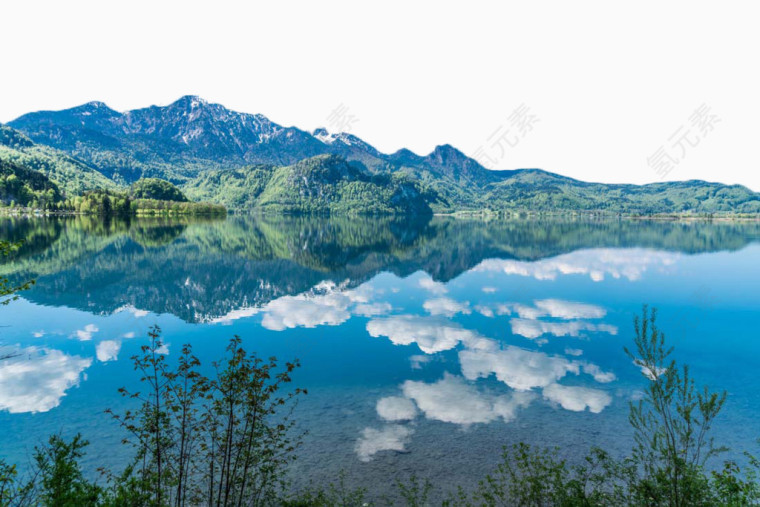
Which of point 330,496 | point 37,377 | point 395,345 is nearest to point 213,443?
point 330,496

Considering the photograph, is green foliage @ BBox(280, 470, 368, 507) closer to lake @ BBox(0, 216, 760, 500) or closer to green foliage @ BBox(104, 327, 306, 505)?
lake @ BBox(0, 216, 760, 500)

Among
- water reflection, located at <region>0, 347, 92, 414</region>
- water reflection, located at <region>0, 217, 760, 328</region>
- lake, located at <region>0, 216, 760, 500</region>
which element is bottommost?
water reflection, located at <region>0, 347, 92, 414</region>

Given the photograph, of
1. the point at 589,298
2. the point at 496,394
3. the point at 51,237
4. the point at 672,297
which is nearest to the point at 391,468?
the point at 496,394

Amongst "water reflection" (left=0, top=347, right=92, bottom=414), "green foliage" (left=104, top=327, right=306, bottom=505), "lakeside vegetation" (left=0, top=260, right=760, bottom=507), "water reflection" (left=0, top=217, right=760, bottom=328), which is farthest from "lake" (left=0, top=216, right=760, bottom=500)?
"green foliage" (left=104, top=327, right=306, bottom=505)

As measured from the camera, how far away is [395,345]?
36.4 metres

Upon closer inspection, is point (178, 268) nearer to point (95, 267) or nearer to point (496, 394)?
point (95, 267)

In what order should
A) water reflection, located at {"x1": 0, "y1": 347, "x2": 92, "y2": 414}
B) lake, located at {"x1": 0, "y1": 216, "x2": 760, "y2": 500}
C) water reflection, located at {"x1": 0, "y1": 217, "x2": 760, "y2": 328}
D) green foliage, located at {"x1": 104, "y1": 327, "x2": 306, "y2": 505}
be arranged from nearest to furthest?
green foliage, located at {"x1": 104, "y1": 327, "x2": 306, "y2": 505}
lake, located at {"x1": 0, "y1": 216, "x2": 760, "y2": 500}
water reflection, located at {"x1": 0, "y1": 347, "x2": 92, "y2": 414}
water reflection, located at {"x1": 0, "y1": 217, "x2": 760, "y2": 328}

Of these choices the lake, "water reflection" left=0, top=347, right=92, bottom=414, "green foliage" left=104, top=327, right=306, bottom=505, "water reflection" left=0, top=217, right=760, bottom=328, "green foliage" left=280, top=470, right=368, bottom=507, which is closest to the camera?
"green foliage" left=104, top=327, right=306, bottom=505

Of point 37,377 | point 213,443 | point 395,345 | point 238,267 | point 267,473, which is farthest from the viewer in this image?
point 238,267

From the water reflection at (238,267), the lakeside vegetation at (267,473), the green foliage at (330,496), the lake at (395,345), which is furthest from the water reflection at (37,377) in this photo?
the green foliage at (330,496)

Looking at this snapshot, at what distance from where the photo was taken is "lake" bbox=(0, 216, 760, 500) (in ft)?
68.2

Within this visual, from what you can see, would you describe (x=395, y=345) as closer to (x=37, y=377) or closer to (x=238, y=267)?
(x=37, y=377)

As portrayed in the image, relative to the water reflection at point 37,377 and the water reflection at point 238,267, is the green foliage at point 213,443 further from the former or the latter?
the water reflection at point 238,267

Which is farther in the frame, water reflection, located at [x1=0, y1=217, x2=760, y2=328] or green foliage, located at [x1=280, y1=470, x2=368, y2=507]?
water reflection, located at [x1=0, y1=217, x2=760, y2=328]
